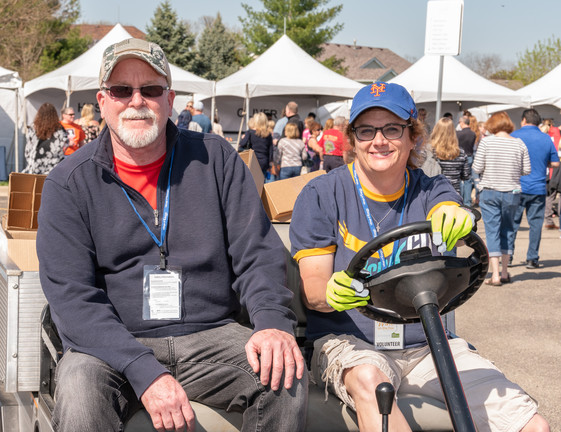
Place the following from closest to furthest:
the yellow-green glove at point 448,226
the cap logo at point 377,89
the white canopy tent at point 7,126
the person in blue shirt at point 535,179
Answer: the yellow-green glove at point 448,226 < the cap logo at point 377,89 < the person in blue shirt at point 535,179 < the white canopy tent at point 7,126

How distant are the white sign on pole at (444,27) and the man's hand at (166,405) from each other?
6.36 metres

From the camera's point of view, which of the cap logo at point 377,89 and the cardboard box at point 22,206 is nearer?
the cap logo at point 377,89

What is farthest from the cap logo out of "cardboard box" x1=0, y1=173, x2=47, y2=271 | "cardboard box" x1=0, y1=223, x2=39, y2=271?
"cardboard box" x1=0, y1=173, x2=47, y2=271

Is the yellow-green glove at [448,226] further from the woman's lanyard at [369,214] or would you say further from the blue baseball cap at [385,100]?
the blue baseball cap at [385,100]

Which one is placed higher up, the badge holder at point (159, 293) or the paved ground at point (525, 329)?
the badge holder at point (159, 293)

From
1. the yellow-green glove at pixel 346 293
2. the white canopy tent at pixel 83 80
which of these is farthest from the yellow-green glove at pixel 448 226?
the white canopy tent at pixel 83 80

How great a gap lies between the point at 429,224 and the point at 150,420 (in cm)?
121

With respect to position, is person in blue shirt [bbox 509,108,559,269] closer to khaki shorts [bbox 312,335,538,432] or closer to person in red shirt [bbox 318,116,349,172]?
person in red shirt [bbox 318,116,349,172]

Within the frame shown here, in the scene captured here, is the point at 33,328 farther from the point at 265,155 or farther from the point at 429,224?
the point at 265,155

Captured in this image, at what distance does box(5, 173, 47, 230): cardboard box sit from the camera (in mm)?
3934

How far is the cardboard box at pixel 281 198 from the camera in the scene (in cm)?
393

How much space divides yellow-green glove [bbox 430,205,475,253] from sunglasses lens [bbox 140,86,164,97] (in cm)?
133

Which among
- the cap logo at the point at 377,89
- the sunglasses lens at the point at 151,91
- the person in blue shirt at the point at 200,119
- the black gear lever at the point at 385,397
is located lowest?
the black gear lever at the point at 385,397

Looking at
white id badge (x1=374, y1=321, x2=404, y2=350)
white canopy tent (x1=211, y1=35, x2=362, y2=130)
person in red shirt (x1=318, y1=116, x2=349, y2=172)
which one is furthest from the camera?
white canopy tent (x1=211, y1=35, x2=362, y2=130)
